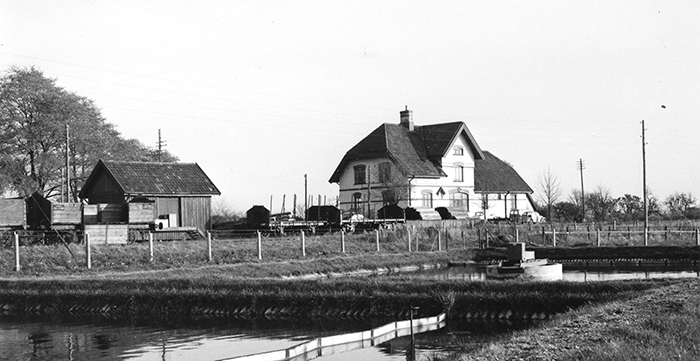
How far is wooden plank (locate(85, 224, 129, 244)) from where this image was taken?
3944cm

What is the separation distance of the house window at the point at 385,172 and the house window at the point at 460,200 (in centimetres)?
671

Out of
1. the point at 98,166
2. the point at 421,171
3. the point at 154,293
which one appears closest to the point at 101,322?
the point at 154,293

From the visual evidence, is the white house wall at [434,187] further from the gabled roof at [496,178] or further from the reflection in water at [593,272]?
the reflection in water at [593,272]

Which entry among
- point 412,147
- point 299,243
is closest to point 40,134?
point 299,243

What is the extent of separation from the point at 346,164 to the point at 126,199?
2644 cm

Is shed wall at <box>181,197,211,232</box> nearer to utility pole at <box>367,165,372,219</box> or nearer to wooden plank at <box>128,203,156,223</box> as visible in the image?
wooden plank at <box>128,203,156,223</box>

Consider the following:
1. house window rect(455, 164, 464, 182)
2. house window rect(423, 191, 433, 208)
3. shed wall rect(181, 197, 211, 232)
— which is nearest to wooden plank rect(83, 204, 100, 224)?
shed wall rect(181, 197, 211, 232)

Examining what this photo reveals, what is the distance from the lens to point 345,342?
17.2m

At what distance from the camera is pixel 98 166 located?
1967 inches

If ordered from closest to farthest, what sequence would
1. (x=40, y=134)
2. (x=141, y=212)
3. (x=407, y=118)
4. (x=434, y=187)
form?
(x=141, y=212) → (x=40, y=134) → (x=434, y=187) → (x=407, y=118)

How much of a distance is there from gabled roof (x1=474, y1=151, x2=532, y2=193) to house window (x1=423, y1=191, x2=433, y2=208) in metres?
Answer: 6.41

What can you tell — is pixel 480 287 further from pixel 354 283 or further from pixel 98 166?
pixel 98 166

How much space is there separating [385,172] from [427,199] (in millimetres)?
4068

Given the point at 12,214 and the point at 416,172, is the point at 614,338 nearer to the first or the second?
the point at 12,214
